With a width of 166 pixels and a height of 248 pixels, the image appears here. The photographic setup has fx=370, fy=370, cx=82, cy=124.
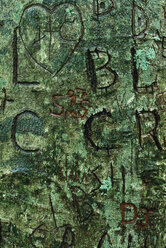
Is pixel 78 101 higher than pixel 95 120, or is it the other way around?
pixel 78 101

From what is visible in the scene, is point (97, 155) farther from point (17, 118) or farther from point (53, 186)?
point (17, 118)

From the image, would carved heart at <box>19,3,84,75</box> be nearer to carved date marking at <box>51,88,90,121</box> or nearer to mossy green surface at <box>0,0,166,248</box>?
mossy green surface at <box>0,0,166,248</box>

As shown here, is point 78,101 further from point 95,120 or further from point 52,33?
point 52,33

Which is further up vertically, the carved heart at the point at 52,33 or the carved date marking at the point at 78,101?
the carved heart at the point at 52,33

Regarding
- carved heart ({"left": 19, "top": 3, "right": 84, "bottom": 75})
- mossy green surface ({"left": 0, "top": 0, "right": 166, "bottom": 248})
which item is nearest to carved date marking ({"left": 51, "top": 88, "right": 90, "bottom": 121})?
mossy green surface ({"left": 0, "top": 0, "right": 166, "bottom": 248})

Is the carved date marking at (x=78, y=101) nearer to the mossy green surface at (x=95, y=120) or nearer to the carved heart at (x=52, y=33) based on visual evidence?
the mossy green surface at (x=95, y=120)

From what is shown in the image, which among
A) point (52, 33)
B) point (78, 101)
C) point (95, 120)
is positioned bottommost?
point (95, 120)

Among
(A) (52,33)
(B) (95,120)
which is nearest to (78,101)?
(B) (95,120)

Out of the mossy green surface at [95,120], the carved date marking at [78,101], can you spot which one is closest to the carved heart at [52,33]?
the mossy green surface at [95,120]


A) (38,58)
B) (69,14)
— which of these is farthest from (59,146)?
(69,14)
